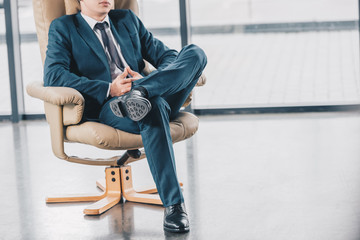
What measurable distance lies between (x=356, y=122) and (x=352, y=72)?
0.82m

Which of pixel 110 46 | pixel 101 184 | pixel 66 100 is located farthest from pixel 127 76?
pixel 101 184

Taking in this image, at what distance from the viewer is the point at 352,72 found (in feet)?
17.3

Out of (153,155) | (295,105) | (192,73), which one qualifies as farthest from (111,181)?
(295,105)

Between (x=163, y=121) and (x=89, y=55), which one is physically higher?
(x=89, y=55)

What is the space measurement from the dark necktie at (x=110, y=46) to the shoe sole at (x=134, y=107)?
1.75 ft

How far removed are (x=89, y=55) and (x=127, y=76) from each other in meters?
0.21

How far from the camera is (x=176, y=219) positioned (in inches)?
91.6

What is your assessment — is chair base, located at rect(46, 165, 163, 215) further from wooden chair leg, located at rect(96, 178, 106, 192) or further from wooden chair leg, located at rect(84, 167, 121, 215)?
wooden chair leg, located at rect(96, 178, 106, 192)

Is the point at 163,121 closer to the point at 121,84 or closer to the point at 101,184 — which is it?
the point at 121,84

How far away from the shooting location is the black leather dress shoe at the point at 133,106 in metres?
2.29

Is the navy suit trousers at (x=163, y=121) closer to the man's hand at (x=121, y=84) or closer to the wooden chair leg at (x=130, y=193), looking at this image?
the man's hand at (x=121, y=84)

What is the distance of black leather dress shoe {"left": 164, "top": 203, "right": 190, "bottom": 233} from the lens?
91.4 inches

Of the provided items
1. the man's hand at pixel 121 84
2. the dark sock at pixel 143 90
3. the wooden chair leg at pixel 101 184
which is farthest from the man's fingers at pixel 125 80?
the wooden chair leg at pixel 101 184

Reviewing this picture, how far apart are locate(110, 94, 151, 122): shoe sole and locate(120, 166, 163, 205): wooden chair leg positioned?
523 mm
